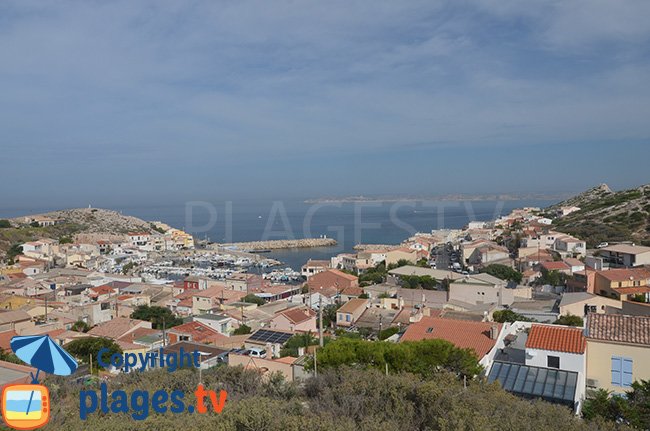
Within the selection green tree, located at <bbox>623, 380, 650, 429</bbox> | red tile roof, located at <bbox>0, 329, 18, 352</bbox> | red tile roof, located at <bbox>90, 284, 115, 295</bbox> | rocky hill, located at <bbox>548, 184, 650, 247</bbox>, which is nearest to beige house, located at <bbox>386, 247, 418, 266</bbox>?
rocky hill, located at <bbox>548, 184, 650, 247</bbox>

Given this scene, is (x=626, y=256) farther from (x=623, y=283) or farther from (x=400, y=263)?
(x=400, y=263)

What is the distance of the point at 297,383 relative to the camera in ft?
26.3

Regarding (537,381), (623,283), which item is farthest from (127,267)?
(537,381)

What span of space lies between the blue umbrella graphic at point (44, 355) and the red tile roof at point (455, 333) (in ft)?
25.3

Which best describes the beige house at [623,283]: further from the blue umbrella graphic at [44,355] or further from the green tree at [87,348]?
the blue umbrella graphic at [44,355]

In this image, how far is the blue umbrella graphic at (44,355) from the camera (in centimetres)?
468

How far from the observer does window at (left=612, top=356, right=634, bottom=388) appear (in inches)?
335

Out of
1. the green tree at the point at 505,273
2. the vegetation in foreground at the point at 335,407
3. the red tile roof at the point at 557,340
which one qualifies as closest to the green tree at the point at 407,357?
the vegetation in foreground at the point at 335,407

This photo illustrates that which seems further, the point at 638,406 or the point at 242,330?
the point at 242,330

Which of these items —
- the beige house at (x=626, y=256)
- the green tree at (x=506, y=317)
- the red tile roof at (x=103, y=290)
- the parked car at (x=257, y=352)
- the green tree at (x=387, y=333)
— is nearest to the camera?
the parked car at (x=257, y=352)

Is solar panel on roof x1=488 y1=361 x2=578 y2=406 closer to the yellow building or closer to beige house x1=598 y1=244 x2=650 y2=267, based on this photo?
the yellow building

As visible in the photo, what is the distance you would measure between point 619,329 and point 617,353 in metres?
0.43

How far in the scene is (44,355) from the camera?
475 centimetres

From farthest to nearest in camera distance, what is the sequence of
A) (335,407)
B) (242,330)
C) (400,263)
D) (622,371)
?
1. (400,263)
2. (242,330)
3. (622,371)
4. (335,407)
